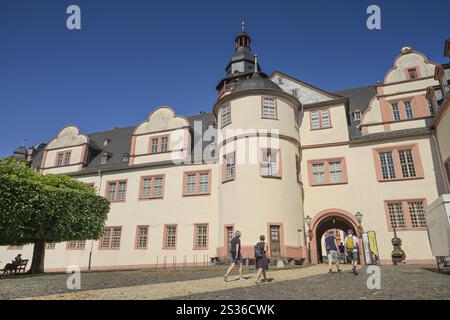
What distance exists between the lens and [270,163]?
2069 cm

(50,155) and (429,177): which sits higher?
(50,155)

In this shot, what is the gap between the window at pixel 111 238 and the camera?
85.8 ft

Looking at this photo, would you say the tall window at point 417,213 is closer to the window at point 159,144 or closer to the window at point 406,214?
the window at point 406,214

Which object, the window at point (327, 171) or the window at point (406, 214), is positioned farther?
the window at point (327, 171)

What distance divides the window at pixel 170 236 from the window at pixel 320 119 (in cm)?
1342

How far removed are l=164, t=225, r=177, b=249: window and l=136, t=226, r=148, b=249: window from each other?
1815 mm

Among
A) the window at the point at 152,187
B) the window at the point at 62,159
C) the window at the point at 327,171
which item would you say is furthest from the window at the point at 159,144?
the window at the point at 327,171

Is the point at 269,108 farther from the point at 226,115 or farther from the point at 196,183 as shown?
the point at 196,183

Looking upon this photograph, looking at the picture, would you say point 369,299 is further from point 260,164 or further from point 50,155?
point 50,155

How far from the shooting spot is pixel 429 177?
2023 centimetres

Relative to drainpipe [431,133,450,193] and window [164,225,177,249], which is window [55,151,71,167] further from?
drainpipe [431,133,450,193]

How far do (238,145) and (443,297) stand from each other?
15360 mm

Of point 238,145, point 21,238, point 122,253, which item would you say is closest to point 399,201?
point 238,145

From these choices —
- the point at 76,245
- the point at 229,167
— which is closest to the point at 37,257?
the point at 76,245
